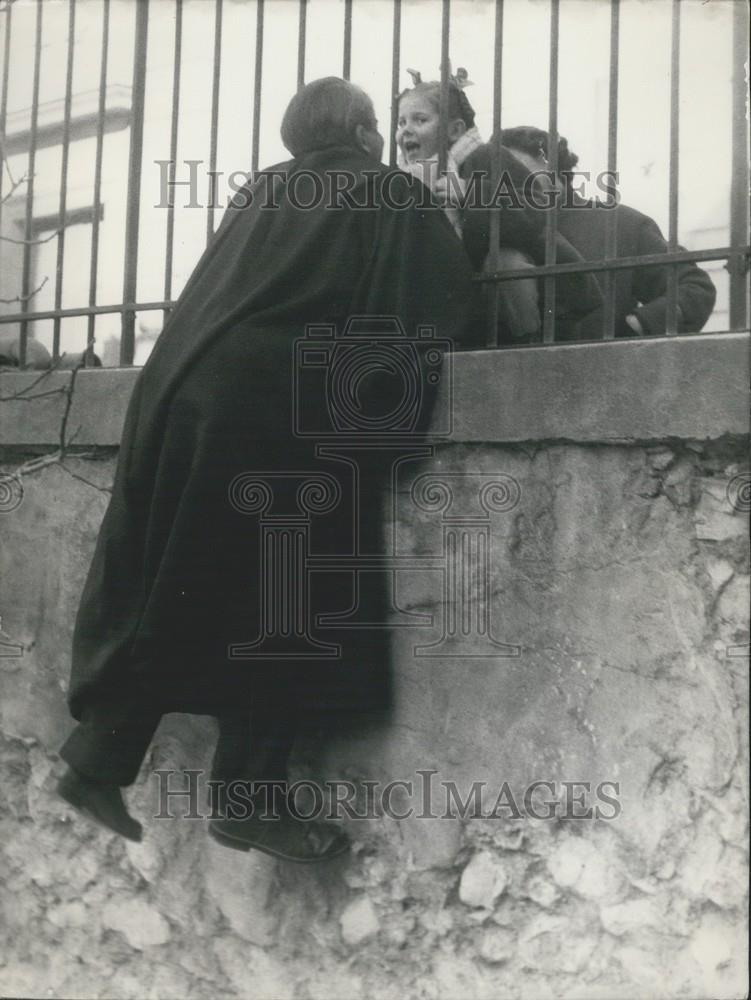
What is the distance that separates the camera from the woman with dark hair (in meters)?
2.20

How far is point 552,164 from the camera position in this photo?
2289 mm

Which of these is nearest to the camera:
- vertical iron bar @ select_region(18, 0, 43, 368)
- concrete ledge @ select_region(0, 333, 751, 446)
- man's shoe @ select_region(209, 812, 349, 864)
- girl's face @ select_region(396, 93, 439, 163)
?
concrete ledge @ select_region(0, 333, 751, 446)

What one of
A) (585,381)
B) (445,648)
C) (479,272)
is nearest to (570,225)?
(479,272)

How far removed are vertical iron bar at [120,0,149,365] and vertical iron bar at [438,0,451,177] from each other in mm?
777

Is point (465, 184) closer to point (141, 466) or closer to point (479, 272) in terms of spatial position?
point (479, 272)

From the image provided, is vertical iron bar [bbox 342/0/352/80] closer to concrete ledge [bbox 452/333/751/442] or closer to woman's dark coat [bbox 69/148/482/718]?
woman's dark coat [bbox 69/148/482/718]

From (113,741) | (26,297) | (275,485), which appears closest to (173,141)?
(26,297)

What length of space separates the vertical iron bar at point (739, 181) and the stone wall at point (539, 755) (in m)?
0.11

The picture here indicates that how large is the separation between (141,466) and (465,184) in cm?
96

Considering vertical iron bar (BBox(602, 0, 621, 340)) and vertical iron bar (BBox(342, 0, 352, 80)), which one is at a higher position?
vertical iron bar (BBox(342, 0, 352, 80))

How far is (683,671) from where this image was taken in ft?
6.82

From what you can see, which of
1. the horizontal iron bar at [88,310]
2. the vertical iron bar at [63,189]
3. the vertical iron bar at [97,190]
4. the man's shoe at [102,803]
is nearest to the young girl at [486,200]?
the horizontal iron bar at [88,310]

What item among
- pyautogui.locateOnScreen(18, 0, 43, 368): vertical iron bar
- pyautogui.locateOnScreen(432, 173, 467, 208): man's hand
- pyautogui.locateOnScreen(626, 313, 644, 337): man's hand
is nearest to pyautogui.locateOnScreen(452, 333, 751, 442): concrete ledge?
pyautogui.locateOnScreen(626, 313, 644, 337): man's hand

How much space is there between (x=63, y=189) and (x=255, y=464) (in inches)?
39.6
